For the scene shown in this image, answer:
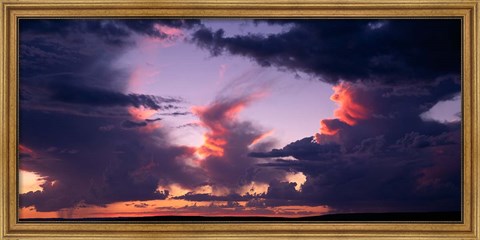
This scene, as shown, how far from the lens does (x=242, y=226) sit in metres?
8.60

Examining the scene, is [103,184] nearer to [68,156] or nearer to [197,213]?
[68,156]

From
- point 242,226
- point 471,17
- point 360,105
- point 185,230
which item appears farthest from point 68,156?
point 471,17

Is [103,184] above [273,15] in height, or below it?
below

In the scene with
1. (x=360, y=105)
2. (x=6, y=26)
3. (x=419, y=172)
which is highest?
(x=6, y=26)

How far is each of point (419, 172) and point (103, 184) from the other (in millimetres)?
3456

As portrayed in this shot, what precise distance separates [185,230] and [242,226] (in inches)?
24.6

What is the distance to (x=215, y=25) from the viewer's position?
28.3 ft

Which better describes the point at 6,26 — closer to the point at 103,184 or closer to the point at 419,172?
the point at 103,184

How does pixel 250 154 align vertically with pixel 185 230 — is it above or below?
above

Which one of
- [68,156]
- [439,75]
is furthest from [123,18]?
[439,75]

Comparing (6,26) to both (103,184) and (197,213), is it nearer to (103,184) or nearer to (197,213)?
(103,184)

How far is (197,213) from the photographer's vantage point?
862cm

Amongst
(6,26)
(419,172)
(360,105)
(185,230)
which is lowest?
(185,230)

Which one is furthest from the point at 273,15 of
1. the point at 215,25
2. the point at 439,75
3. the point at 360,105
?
the point at 439,75
